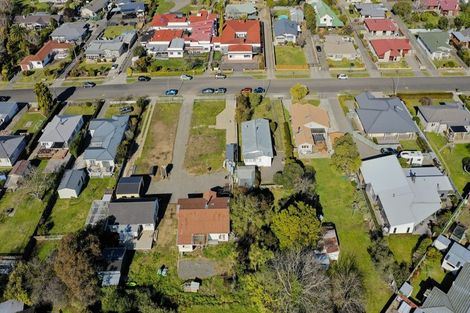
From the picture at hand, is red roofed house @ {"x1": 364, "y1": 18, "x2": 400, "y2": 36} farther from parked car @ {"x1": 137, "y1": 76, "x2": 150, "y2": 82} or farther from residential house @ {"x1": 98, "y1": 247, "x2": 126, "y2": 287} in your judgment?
residential house @ {"x1": 98, "y1": 247, "x2": 126, "y2": 287}

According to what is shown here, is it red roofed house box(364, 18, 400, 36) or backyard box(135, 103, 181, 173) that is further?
red roofed house box(364, 18, 400, 36)

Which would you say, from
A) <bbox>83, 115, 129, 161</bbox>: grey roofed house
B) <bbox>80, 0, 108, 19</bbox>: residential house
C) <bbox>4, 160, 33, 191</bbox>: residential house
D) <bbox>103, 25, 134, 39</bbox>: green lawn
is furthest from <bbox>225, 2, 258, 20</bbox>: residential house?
<bbox>4, 160, 33, 191</bbox>: residential house

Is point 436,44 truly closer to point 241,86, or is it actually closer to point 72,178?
point 241,86

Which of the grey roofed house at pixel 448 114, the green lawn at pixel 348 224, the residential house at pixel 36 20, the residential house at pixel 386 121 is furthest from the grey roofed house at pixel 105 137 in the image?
the residential house at pixel 36 20

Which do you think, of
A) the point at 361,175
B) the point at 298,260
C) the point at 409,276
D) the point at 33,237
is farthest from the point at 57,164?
the point at 409,276

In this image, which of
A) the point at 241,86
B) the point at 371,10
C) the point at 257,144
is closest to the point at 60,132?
the point at 257,144

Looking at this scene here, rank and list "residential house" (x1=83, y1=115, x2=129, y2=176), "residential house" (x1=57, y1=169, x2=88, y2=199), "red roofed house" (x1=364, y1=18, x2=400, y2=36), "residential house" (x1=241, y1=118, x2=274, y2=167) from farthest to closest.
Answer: "red roofed house" (x1=364, y1=18, x2=400, y2=36)
"residential house" (x1=83, y1=115, x2=129, y2=176)
"residential house" (x1=241, y1=118, x2=274, y2=167)
"residential house" (x1=57, y1=169, x2=88, y2=199)
